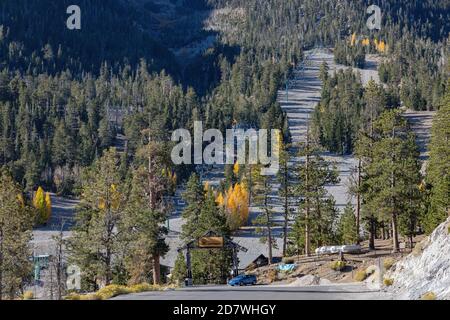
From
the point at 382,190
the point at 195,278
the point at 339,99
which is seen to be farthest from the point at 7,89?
the point at 382,190

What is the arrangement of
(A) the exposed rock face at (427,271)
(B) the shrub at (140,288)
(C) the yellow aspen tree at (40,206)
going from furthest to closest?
(C) the yellow aspen tree at (40,206), (B) the shrub at (140,288), (A) the exposed rock face at (427,271)

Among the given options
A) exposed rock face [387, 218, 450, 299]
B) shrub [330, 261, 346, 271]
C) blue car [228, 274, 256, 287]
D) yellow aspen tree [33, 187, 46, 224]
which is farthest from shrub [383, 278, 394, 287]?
yellow aspen tree [33, 187, 46, 224]

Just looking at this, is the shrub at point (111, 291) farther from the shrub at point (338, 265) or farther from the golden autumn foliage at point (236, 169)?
the golden autumn foliage at point (236, 169)

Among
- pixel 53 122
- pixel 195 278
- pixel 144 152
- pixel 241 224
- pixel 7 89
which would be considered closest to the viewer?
pixel 144 152

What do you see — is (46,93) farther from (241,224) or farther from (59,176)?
(241,224)

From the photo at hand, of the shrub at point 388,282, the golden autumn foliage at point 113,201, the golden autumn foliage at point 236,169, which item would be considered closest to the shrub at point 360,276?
the shrub at point 388,282
